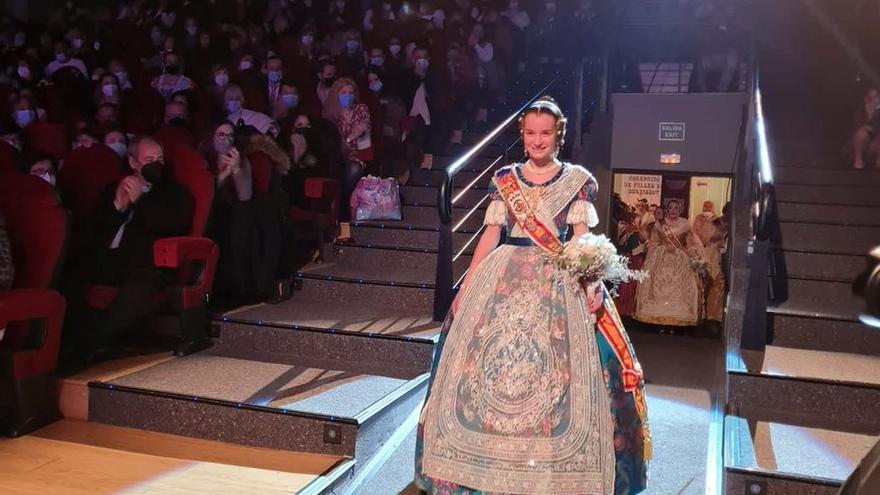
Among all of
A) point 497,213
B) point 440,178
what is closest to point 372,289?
point 440,178

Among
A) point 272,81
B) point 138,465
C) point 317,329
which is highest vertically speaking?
point 272,81

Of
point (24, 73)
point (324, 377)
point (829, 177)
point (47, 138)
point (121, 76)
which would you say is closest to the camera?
point (324, 377)

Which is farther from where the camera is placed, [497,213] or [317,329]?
[317,329]

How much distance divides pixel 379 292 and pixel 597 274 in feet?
8.00

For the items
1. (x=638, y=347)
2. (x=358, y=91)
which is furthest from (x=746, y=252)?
(x=358, y=91)

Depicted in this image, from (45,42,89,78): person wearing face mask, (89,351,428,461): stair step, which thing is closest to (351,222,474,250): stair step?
(89,351,428,461): stair step

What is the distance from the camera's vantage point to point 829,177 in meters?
6.14

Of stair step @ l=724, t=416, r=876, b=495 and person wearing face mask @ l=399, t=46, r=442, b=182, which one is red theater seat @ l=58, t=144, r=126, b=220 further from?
stair step @ l=724, t=416, r=876, b=495

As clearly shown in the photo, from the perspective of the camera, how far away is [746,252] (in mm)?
4789

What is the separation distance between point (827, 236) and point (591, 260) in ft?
11.8

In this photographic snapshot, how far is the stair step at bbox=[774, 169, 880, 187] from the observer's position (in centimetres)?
602

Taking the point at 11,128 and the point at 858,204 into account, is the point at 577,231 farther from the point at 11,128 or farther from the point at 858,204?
the point at 11,128

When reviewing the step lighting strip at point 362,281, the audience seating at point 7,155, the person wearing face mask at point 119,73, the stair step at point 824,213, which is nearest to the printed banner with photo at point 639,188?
the stair step at point 824,213

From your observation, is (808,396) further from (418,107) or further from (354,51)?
(354,51)
